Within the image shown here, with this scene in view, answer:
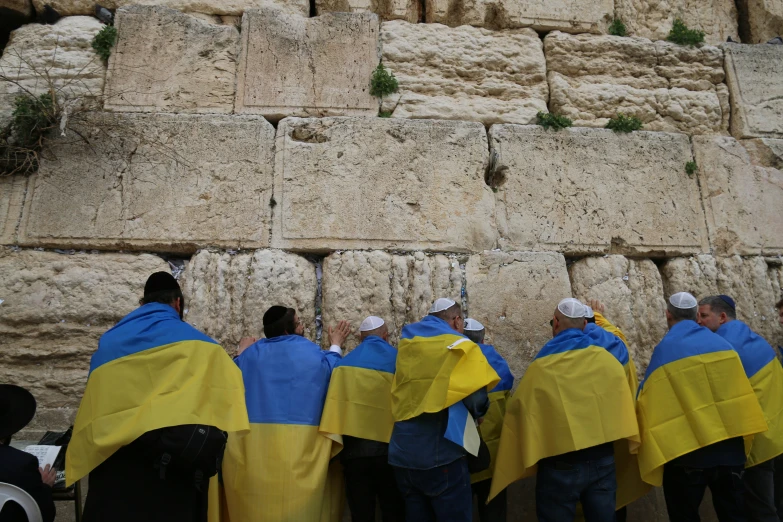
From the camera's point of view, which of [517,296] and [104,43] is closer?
[517,296]

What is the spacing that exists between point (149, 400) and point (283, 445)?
84cm

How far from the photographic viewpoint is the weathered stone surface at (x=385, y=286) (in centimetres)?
421

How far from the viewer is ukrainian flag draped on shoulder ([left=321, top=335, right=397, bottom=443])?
11.1 ft

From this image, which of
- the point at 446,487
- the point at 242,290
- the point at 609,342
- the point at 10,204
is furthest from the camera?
the point at 10,204

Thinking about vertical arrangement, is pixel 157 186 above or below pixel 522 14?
below

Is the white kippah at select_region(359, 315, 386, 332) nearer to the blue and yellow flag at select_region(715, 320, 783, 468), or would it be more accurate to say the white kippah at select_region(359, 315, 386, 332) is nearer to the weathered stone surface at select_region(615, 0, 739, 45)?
the blue and yellow flag at select_region(715, 320, 783, 468)

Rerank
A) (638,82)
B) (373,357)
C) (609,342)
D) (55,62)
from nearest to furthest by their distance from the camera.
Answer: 1. (609,342)
2. (373,357)
3. (55,62)
4. (638,82)

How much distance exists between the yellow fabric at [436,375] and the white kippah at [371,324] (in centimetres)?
50

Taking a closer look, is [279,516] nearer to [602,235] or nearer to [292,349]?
[292,349]

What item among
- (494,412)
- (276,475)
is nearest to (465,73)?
(494,412)

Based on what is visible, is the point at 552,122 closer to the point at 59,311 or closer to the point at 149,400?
the point at 149,400

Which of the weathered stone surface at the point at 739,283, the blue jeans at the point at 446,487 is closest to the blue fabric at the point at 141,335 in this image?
→ the blue jeans at the point at 446,487

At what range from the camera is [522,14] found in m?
5.19

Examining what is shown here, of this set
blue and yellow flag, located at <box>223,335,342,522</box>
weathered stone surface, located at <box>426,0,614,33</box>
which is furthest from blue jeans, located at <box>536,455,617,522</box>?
weathered stone surface, located at <box>426,0,614,33</box>
